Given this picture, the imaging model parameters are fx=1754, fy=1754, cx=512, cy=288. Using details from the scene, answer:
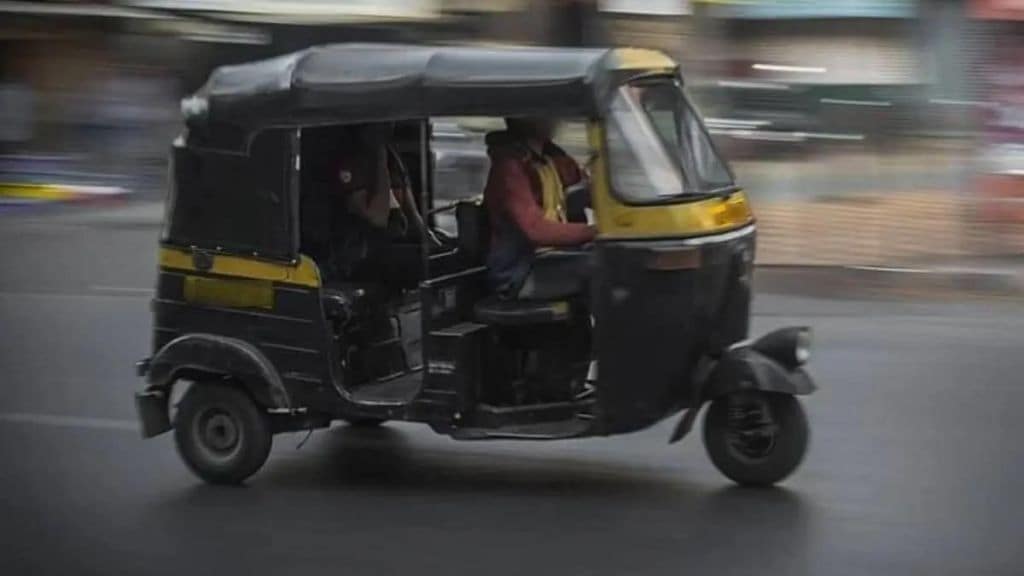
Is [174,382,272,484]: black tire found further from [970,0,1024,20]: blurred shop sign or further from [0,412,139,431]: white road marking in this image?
[970,0,1024,20]: blurred shop sign

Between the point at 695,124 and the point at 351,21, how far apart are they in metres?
14.2

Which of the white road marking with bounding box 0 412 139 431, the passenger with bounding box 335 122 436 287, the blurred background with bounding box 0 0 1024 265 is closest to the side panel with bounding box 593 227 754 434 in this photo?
the passenger with bounding box 335 122 436 287

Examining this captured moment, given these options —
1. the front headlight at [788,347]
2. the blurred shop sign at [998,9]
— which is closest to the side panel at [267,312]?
the front headlight at [788,347]

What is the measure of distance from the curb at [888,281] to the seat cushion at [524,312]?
18.3 ft

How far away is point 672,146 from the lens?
7.15 meters

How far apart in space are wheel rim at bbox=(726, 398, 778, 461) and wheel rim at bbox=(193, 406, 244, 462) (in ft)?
6.90

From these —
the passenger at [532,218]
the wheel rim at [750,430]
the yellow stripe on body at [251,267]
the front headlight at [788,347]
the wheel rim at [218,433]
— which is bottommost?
the wheel rim at [218,433]

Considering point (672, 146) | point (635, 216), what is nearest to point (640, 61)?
point (672, 146)

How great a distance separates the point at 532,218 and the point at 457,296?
0.51m

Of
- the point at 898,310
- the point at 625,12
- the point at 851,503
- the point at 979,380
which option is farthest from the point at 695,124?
the point at 625,12

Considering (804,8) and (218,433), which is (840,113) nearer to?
(804,8)

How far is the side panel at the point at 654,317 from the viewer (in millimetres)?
6848

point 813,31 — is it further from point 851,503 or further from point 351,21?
point 851,503

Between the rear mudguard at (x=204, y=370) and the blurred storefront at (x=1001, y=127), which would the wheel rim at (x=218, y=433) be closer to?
the rear mudguard at (x=204, y=370)
